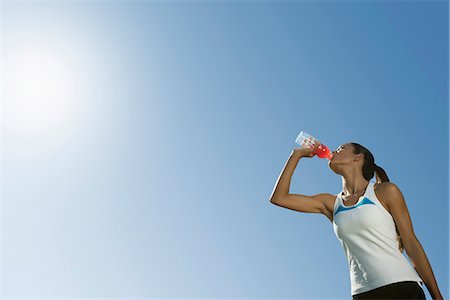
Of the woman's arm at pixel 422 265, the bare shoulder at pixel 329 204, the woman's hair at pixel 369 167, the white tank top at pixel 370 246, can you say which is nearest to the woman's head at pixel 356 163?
the woman's hair at pixel 369 167

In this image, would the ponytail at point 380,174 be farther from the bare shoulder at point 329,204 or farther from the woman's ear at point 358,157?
the bare shoulder at point 329,204

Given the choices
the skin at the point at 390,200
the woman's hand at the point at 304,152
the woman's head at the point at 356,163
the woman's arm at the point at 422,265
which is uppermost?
the woman's hand at the point at 304,152

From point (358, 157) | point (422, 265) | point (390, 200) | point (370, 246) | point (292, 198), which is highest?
point (358, 157)

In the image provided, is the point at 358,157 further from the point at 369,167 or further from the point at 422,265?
the point at 422,265

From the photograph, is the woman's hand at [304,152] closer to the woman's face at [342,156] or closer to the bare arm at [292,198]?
the bare arm at [292,198]

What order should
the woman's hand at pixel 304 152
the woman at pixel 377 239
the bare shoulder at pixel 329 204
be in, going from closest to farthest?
1. the woman at pixel 377 239
2. the bare shoulder at pixel 329 204
3. the woman's hand at pixel 304 152

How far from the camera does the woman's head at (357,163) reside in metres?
4.82

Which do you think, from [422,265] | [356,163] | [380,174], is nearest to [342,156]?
[356,163]

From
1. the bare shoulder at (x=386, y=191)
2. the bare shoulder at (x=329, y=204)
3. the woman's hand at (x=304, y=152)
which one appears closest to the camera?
the bare shoulder at (x=386, y=191)

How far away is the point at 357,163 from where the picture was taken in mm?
4836

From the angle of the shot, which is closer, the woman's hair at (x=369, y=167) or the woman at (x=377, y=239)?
the woman at (x=377, y=239)

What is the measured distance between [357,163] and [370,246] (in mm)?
858

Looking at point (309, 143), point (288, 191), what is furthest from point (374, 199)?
point (309, 143)

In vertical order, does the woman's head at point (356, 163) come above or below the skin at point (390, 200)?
above
